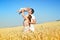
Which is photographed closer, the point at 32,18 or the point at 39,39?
the point at 39,39

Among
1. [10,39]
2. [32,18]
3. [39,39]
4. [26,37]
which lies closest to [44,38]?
[39,39]

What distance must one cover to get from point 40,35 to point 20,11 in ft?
6.22

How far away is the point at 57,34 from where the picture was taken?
8.44ft

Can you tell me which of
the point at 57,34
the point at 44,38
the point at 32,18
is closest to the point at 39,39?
the point at 44,38

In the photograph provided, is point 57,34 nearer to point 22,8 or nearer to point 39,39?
point 39,39

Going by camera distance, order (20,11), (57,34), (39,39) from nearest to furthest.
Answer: (39,39)
(57,34)
(20,11)

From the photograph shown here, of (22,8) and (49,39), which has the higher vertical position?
(22,8)

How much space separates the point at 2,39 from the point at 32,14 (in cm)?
216

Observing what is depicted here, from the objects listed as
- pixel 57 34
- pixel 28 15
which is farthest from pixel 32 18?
pixel 57 34

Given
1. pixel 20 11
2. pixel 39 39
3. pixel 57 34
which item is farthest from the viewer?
pixel 20 11

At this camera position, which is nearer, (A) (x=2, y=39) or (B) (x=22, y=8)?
(A) (x=2, y=39)

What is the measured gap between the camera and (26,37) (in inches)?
96.6

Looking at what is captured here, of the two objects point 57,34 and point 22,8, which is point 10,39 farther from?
point 22,8

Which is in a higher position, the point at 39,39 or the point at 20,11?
the point at 20,11
